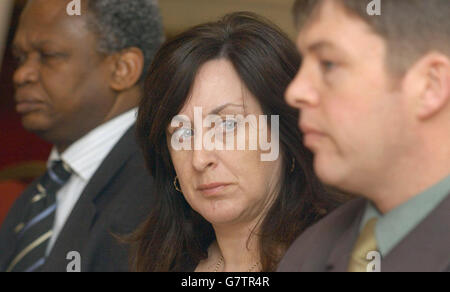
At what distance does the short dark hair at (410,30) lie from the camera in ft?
2.18

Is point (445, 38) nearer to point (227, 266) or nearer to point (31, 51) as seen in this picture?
point (227, 266)

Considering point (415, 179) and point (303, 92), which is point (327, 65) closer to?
point (303, 92)

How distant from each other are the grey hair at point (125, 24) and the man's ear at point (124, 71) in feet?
0.07

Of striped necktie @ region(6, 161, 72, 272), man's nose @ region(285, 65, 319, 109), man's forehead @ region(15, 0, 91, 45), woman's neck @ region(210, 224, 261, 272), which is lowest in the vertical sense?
striped necktie @ region(6, 161, 72, 272)

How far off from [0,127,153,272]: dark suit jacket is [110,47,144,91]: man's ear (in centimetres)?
15

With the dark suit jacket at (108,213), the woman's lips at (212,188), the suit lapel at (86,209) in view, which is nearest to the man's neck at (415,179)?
the woman's lips at (212,188)

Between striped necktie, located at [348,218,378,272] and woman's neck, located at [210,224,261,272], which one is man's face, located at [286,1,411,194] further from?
woman's neck, located at [210,224,261,272]

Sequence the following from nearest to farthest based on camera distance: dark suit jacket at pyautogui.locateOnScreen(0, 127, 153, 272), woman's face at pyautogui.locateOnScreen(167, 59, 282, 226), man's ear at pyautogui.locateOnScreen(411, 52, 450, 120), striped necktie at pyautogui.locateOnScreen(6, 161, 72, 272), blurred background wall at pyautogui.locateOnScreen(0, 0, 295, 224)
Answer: man's ear at pyautogui.locateOnScreen(411, 52, 450, 120) < woman's face at pyautogui.locateOnScreen(167, 59, 282, 226) < dark suit jacket at pyautogui.locateOnScreen(0, 127, 153, 272) < striped necktie at pyautogui.locateOnScreen(6, 161, 72, 272) < blurred background wall at pyautogui.locateOnScreen(0, 0, 295, 224)

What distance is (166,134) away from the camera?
1.17m

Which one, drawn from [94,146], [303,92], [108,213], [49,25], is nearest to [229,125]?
[303,92]

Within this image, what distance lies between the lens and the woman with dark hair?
1.05 m

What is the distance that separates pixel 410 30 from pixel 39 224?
1.19 m

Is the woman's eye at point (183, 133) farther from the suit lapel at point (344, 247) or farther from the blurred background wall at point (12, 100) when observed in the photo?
the blurred background wall at point (12, 100)

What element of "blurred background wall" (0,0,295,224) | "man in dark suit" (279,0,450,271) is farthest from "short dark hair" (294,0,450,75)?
"blurred background wall" (0,0,295,224)
